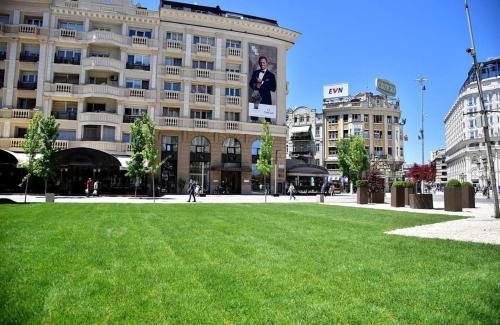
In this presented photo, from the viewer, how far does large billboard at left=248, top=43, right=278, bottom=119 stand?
49375mm

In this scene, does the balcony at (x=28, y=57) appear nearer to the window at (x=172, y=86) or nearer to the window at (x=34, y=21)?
the window at (x=34, y=21)

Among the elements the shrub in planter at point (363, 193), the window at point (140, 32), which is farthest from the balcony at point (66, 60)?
the shrub in planter at point (363, 193)

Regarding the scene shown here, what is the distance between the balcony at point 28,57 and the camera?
141ft

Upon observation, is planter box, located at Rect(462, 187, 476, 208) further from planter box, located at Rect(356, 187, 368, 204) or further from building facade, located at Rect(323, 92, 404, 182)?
building facade, located at Rect(323, 92, 404, 182)

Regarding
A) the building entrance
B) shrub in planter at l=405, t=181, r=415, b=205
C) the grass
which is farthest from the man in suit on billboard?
the grass

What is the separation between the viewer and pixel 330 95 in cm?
8994

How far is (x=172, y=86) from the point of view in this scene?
47.4 metres

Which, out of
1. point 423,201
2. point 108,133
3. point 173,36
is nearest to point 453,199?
point 423,201

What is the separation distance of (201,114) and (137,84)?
861 cm

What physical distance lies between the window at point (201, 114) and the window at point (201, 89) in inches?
97.2

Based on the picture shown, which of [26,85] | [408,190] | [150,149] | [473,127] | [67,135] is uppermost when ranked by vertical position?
[473,127]

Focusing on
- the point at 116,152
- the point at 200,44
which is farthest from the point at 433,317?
the point at 200,44

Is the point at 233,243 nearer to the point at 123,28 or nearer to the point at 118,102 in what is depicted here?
the point at 118,102

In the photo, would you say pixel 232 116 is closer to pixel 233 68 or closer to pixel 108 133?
pixel 233 68
